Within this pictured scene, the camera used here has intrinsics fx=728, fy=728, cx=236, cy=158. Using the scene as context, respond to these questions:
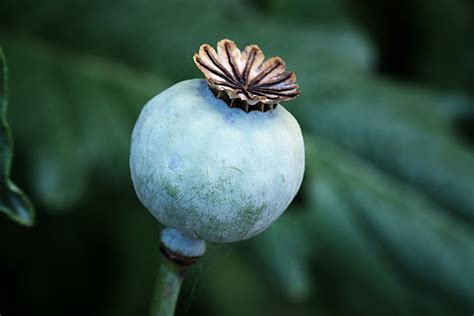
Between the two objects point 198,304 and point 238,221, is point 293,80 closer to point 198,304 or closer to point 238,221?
point 238,221

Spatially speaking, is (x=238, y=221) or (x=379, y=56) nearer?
(x=238, y=221)

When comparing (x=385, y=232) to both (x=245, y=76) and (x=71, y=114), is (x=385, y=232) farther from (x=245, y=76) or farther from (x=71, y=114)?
(x=245, y=76)

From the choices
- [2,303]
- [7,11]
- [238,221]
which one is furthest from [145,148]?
[7,11]

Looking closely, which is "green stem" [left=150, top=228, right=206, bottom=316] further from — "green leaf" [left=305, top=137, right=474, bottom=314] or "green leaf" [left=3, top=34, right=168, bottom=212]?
"green leaf" [left=305, top=137, right=474, bottom=314]

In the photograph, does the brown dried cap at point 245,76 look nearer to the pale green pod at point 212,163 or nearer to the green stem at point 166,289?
the pale green pod at point 212,163

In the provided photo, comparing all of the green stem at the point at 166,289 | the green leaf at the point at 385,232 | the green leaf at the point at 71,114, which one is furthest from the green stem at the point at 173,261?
the green leaf at the point at 385,232

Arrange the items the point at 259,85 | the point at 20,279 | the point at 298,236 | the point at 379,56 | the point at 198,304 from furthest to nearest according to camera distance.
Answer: the point at 379,56 < the point at 198,304 < the point at 20,279 < the point at 298,236 < the point at 259,85

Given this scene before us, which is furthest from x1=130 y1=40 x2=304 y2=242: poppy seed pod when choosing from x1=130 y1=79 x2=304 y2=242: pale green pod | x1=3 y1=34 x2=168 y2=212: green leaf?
x1=3 y1=34 x2=168 y2=212: green leaf
